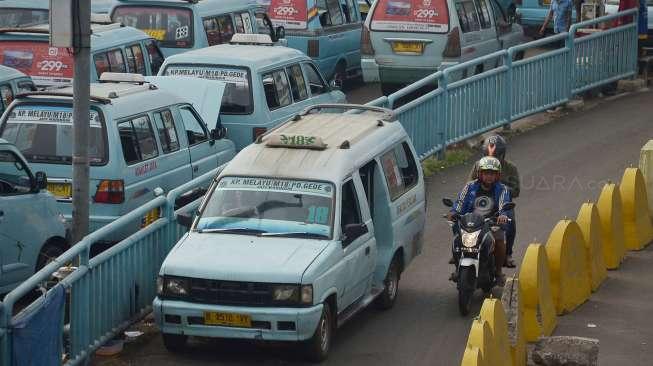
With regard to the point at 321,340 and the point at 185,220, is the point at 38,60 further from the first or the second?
the point at 321,340

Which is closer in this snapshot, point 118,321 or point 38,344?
point 38,344

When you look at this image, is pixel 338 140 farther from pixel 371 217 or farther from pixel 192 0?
pixel 192 0

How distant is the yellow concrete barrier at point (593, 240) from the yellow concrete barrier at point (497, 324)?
3.43 m

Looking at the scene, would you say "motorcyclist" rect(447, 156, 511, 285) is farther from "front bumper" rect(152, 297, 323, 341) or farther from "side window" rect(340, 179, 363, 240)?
"front bumper" rect(152, 297, 323, 341)

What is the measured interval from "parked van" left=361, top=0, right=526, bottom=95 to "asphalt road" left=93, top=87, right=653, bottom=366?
2.22 meters

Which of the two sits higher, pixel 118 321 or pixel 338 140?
pixel 338 140

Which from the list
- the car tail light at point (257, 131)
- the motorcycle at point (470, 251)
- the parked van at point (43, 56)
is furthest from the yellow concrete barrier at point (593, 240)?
the parked van at point (43, 56)

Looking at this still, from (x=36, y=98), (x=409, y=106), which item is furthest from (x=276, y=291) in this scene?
(x=409, y=106)

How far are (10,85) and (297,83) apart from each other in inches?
149

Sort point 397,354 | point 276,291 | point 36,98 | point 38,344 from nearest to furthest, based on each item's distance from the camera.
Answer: point 38,344
point 276,291
point 397,354
point 36,98

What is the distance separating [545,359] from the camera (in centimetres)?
1112

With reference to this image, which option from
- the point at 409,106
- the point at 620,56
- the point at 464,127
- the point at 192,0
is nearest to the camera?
the point at 409,106

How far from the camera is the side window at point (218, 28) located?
2253 centimetres

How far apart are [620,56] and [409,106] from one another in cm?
698
